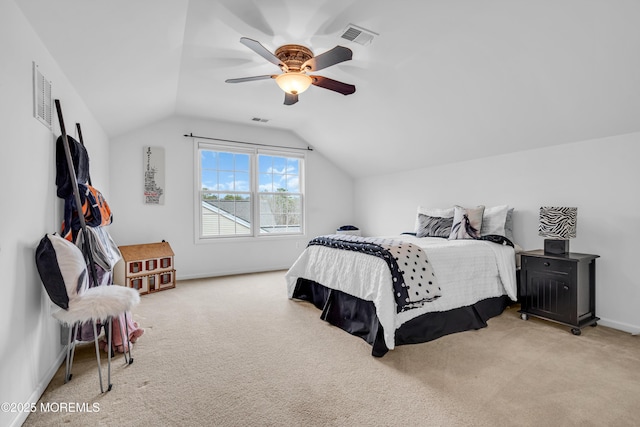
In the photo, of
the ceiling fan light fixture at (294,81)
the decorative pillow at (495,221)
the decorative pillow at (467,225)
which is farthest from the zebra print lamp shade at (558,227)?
the ceiling fan light fixture at (294,81)

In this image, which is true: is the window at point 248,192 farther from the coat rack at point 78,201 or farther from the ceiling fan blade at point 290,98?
the coat rack at point 78,201

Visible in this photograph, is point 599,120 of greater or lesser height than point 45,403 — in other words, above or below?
above

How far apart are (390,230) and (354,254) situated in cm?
282

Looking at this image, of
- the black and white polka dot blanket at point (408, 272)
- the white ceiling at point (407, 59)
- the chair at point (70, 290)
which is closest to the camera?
the chair at point (70, 290)

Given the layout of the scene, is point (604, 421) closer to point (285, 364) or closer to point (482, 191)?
point (285, 364)

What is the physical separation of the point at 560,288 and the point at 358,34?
2.85 meters

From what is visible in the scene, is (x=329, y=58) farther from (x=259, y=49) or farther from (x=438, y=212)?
(x=438, y=212)

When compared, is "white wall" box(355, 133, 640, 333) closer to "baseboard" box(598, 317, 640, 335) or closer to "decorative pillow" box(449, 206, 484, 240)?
"baseboard" box(598, 317, 640, 335)

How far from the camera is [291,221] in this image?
234 inches

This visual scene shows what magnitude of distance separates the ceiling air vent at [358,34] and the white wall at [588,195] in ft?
7.49

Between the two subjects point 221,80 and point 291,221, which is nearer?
point 221,80

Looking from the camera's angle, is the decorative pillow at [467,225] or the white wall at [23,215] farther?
the decorative pillow at [467,225]

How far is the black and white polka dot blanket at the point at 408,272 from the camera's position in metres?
2.41

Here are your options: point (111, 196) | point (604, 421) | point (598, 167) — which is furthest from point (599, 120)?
point (111, 196)
